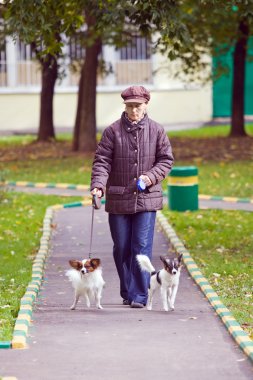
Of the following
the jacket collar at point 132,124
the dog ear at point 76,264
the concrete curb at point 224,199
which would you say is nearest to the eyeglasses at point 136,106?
the jacket collar at point 132,124

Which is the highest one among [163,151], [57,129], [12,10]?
[12,10]

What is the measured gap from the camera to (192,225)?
16438 mm

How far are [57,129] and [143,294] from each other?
30727 mm

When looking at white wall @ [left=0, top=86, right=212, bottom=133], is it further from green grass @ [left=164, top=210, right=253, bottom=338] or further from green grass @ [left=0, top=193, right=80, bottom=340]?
green grass @ [left=164, top=210, right=253, bottom=338]

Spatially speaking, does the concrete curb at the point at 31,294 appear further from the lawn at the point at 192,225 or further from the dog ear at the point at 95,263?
the dog ear at the point at 95,263

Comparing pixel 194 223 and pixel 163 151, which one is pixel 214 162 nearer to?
pixel 194 223

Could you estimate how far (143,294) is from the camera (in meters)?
10.2

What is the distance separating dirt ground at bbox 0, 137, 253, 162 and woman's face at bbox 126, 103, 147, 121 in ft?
52.9

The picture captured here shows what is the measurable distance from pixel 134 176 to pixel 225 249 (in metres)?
4.49

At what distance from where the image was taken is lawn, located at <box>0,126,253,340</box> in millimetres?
11148

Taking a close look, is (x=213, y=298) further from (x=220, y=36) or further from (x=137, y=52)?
(x=137, y=52)

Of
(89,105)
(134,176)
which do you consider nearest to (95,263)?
(134,176)

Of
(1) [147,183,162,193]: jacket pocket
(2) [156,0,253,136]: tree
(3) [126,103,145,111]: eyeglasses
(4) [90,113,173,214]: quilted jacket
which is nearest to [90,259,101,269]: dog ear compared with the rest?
(4) [90,113,173,214]: quilted jacket

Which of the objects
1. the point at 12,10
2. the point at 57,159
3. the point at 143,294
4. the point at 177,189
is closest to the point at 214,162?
the point at 57,159
